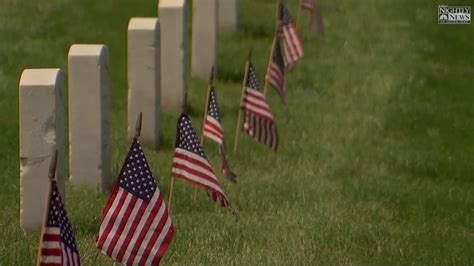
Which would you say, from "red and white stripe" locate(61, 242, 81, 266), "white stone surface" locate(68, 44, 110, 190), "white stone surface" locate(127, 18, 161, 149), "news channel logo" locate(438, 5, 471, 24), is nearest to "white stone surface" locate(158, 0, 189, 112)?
"white stone surface" locate(127, 18, 161, 149)

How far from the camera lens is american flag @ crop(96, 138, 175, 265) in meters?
8.46

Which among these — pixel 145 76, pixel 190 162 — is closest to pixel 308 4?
pixel 145 76

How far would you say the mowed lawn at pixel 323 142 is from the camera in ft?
34.1

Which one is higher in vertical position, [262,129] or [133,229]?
Answer: [133,229]

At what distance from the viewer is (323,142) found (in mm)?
15336

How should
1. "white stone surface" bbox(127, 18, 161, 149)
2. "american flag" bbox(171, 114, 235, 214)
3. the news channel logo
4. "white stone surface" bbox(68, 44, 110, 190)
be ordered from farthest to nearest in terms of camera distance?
1. the news channel logo
2. "white stone surface" bbox(127, 18, 161, 149)
3. "white stone surface" bbox(68, 44, 110, 190)
4. "american flag" bbox(171, 114, 235, 214)

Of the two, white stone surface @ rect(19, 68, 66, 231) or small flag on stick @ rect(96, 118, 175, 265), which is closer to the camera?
small flag on stick @ rect(96, 118, 175, 265)

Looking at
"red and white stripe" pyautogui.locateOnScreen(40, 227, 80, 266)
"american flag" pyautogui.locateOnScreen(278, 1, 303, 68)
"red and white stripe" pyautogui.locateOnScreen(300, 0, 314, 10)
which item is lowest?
"red and white stripe" pyautogui.locateOnScreen(40, 227, 80, 266)

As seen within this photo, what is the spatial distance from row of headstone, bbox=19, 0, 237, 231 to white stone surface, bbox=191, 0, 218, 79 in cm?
211

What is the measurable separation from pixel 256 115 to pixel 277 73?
195 centimetres

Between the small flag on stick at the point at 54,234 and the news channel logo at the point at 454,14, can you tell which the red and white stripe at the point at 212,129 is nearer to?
the small flag on stick at the point at 54,234

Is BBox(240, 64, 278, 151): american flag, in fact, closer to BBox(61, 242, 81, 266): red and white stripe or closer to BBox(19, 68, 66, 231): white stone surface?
BBox(19, 68, 66, 231): white stone surface

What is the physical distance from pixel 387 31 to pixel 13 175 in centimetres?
1075

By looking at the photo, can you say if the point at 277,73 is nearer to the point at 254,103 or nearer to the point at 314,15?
the point at 254,103
